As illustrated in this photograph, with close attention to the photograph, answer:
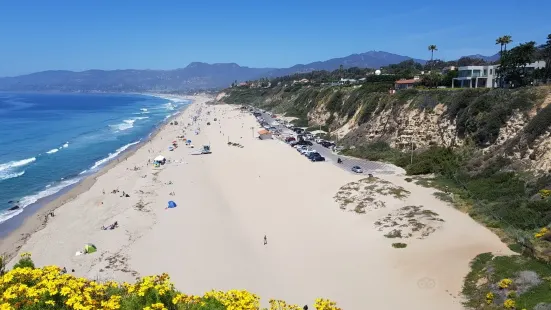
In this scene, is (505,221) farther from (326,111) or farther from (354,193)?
(326,111)

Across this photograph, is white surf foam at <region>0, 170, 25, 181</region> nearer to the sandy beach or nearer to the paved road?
the sandy beach

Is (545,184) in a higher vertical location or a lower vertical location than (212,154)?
higher

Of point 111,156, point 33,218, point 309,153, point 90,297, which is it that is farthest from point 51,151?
point 90,297

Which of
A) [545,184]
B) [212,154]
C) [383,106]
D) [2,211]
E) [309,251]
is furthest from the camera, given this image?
[212,154]

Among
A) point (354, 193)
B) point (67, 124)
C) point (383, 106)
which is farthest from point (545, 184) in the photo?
point (67, 124)

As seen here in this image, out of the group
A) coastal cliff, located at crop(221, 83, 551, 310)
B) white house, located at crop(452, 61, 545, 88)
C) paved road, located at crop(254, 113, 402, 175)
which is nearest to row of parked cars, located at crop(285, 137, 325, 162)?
paved road, located at crop(254, 113, 402, 175)

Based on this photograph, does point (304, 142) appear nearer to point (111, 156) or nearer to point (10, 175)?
point (111, 156)

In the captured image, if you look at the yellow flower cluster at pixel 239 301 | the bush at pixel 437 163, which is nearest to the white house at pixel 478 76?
the bush at pixel 437 163
